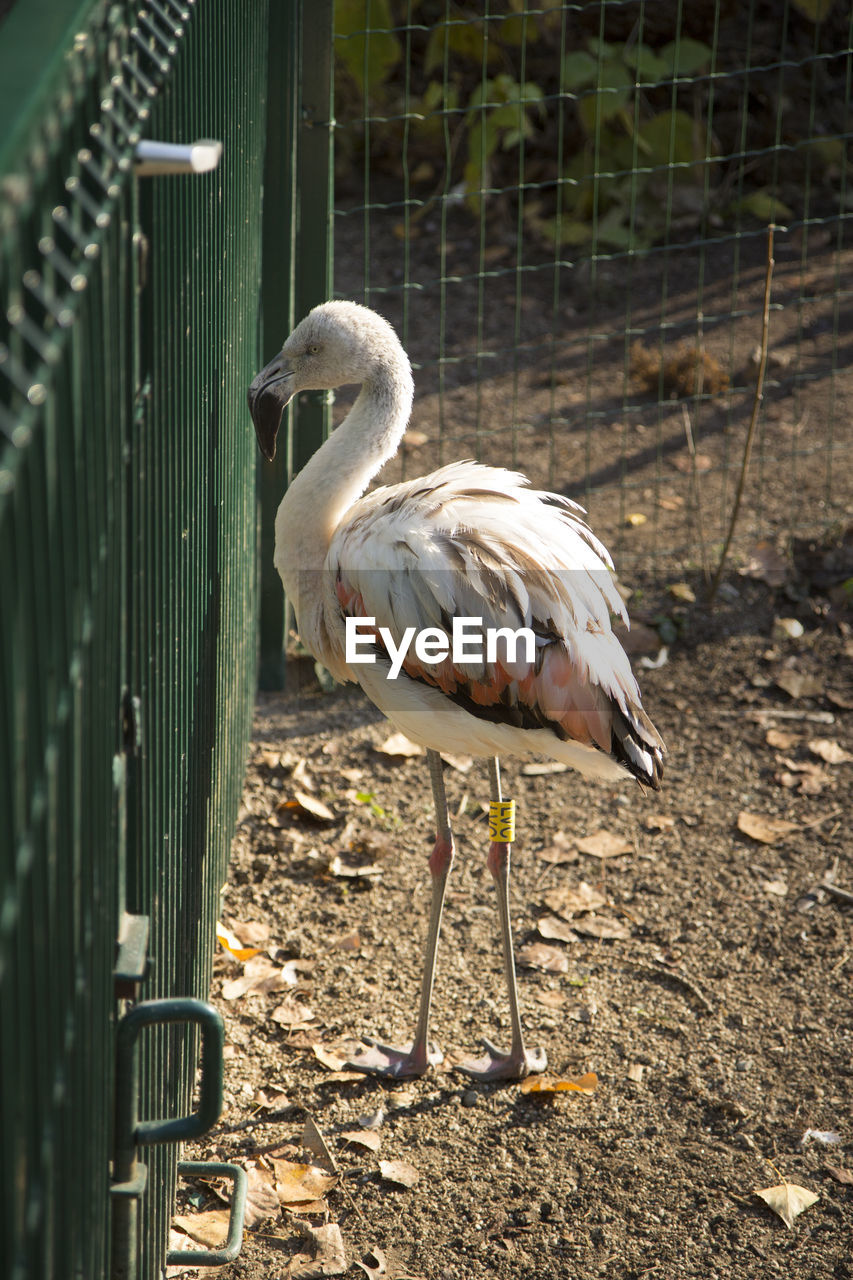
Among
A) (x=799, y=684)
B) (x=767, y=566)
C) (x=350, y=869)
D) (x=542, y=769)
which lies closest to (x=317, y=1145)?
(x=350, y=869)

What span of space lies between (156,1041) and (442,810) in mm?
1482

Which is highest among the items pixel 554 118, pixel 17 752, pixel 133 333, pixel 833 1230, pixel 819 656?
pixel 554 118

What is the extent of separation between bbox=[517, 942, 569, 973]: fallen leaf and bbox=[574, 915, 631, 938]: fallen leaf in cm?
14

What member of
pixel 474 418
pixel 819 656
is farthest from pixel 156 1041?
pixel 474 418

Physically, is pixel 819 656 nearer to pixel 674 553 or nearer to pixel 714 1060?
pixel 674 553

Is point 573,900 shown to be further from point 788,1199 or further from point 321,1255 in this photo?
point 321,1255

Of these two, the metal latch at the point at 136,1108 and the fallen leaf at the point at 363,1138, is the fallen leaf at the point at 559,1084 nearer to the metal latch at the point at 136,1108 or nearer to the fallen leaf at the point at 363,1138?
the fallen leaf at the point at 363,1138

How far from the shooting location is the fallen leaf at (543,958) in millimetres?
4215

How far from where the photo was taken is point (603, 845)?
188 inches

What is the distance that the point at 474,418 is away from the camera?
23.9 ft

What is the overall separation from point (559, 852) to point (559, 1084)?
3.70 feet

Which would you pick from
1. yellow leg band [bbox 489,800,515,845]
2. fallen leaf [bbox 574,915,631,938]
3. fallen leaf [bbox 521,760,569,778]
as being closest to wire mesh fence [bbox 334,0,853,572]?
fallen leaf [bbox 521,760,569,778]

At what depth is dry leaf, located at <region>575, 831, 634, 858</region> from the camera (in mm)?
4738

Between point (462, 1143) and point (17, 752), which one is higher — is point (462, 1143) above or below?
below
